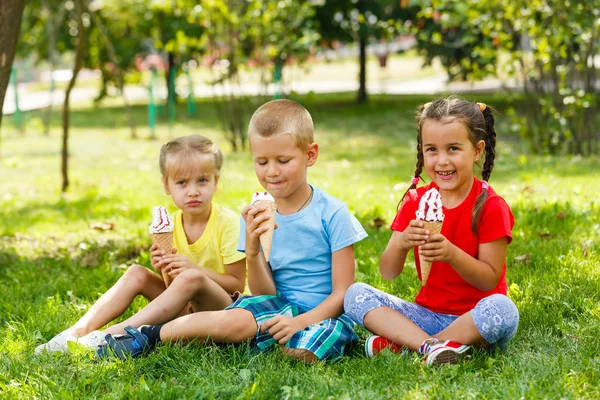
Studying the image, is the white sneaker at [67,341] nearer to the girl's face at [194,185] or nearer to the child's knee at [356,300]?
the girl's face at [194,185]

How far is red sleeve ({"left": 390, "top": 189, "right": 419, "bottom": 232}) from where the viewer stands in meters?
3.35

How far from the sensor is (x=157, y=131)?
15.9 m

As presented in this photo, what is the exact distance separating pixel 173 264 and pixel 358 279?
1.23 m

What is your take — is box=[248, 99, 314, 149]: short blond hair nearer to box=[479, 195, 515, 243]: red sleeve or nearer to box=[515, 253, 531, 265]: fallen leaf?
box=[479, 195, 515, 243]: red sleeve

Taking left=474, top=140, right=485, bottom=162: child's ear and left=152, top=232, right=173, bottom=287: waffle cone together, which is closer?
left=474, top=140, right=485, bottom=162: child's ear

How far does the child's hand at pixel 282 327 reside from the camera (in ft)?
10.6

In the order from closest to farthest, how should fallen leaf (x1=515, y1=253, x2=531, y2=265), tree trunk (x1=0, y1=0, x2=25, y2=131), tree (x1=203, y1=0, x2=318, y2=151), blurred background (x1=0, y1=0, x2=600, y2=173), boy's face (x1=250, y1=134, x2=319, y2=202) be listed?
boy's face (x1=250, y1=134, x2=319, y2=202) → fallen leaf (x1=515, y1=253, x2=531, y2=265) → tree trunk (x1=0, y1=0, x2=25, y2=131) → blurred background (x1=0, y1=0, x2=600, y2=173) → tree (x1=203, y1=0, x2=318, y2=151)

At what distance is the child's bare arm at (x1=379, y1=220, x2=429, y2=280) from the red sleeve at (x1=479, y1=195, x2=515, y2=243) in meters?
0.32

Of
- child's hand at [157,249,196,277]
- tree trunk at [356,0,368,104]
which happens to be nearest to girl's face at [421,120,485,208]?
child's hand at [157,249,196,277]

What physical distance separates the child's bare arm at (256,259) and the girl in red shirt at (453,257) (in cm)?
37

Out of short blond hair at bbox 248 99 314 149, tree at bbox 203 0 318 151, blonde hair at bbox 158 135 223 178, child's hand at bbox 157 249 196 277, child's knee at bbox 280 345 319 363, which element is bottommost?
child's knee at bbox 280 345 319 363

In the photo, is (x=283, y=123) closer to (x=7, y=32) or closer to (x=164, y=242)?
(x=164, y=242)

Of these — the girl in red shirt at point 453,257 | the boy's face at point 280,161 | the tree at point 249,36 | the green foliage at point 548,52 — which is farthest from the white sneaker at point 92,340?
the tree at point 249,36

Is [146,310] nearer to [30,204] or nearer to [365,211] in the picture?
[365,211]
